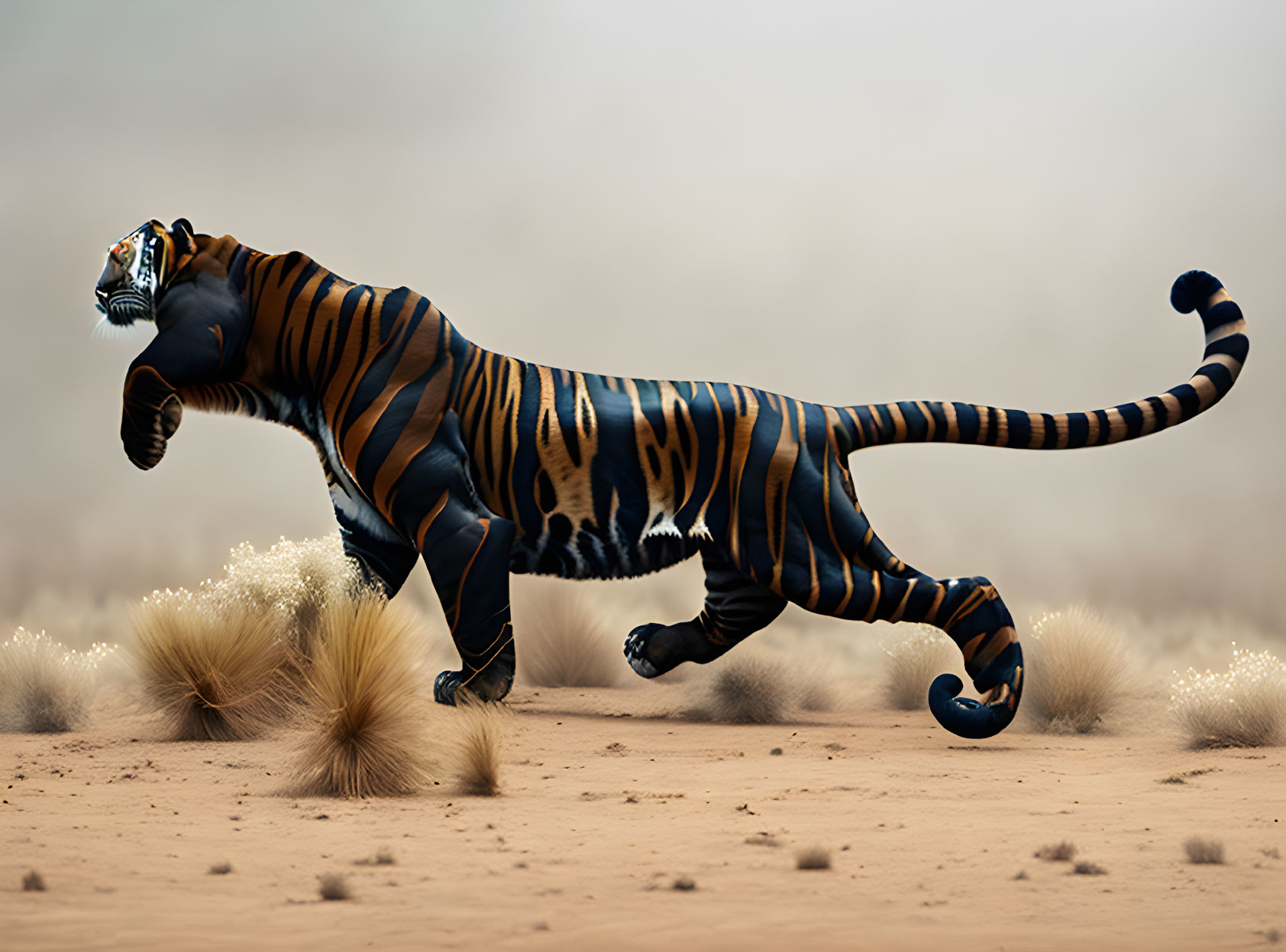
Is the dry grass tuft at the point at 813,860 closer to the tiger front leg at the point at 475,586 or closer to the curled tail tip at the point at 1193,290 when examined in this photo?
the tiger front leg at the point at 475,586

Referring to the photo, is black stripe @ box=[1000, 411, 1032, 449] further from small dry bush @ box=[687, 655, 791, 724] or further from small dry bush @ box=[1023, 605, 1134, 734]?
small dry bush @ box=[687, 655, 791, 724]

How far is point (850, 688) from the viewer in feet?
32.9

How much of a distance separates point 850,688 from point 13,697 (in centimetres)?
587

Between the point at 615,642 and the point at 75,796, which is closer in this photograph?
the point at 75,796

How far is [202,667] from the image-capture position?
6.88 meters

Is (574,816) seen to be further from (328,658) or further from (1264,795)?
(1264,795)

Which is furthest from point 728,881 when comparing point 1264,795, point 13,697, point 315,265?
point 13,697

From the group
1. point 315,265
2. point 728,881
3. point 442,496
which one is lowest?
point 728,881

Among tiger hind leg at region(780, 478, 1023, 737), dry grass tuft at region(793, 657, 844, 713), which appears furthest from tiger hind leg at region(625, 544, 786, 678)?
dry grass tuft at region(793, 657, 844, 713)

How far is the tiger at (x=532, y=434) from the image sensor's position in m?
7.14

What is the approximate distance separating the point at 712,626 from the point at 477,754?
3.11 m

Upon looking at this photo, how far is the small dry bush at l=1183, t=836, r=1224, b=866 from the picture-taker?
13.6 feet

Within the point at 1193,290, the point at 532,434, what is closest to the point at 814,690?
the point at 532,434

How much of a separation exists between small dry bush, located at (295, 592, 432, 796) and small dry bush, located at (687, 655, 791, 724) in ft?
9.89
